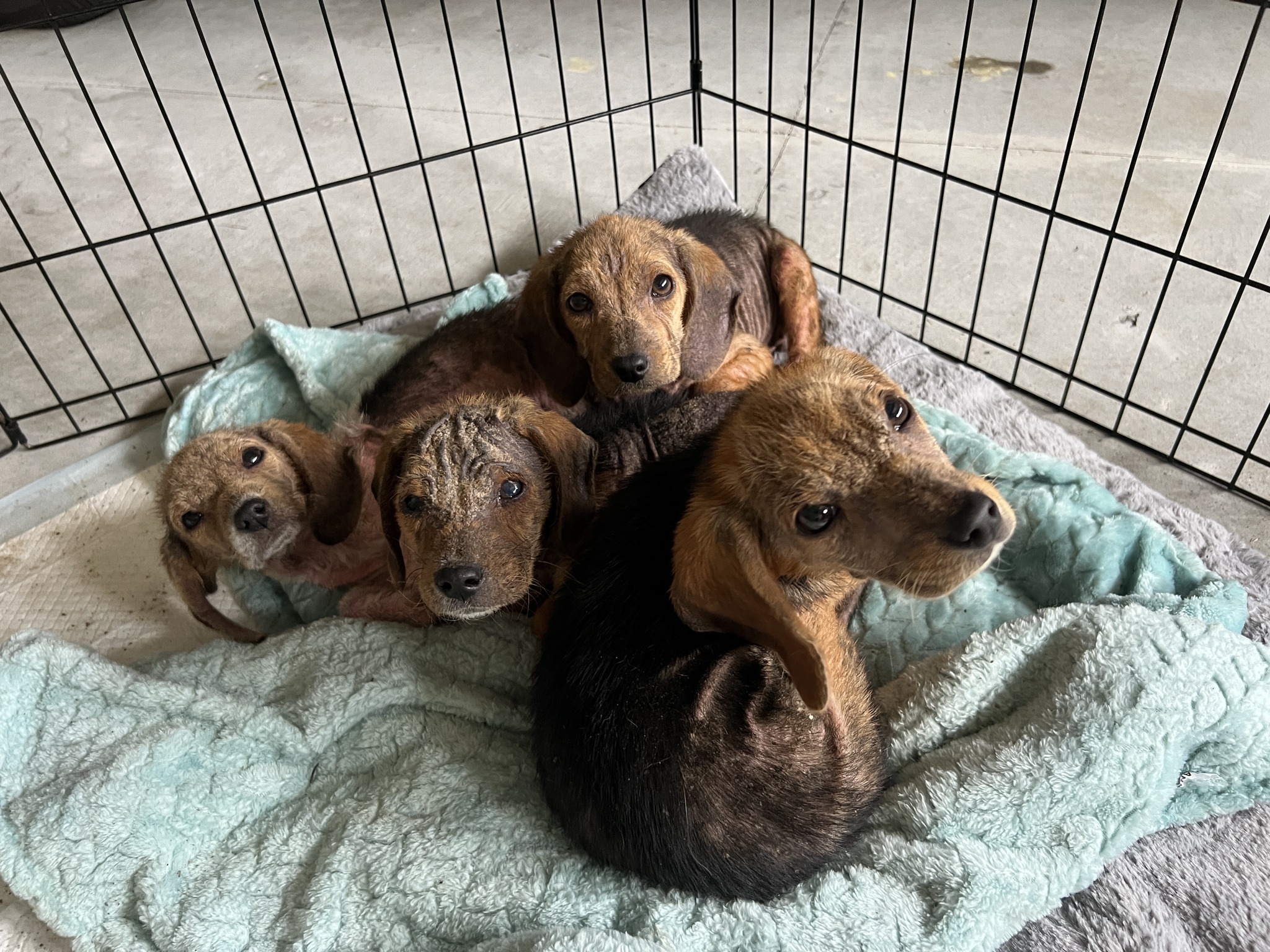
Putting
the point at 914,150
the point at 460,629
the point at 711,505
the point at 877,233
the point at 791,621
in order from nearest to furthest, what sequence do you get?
the point at 791,621 < the point at 711,505 < the point at 460,629 < the point at 877,233 < the point at 914,150

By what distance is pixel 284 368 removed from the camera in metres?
3.53

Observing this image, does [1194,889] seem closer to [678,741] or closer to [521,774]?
[678,741]

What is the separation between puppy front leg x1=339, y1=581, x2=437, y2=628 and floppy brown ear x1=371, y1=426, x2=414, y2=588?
8.2 inches

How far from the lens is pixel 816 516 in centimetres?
164

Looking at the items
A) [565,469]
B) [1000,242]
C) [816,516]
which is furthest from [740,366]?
[1000,242]

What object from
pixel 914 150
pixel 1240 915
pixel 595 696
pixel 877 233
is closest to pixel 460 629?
pixel 595 696

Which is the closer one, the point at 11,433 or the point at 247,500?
the point at 247,500

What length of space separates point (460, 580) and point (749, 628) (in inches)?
28.4

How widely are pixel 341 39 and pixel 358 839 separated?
20.0 ft

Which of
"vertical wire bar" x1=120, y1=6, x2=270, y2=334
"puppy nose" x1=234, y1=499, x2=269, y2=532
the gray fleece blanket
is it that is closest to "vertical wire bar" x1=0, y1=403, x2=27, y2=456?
"vertical wire bar" x1=120, y1=6, x2=270, y2=334

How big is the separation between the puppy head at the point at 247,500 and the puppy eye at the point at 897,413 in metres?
1.53

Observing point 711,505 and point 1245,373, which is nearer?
point 711,505

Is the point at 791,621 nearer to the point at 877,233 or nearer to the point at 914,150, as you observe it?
the point at 877,233

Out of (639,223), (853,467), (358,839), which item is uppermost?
(853,467)
